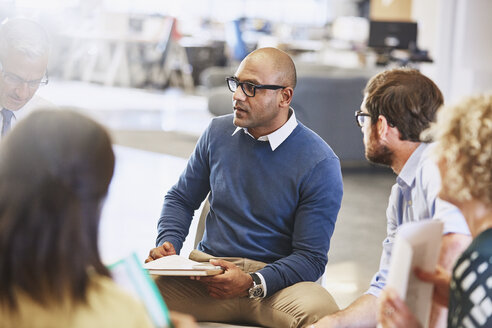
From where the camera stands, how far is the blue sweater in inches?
87.1

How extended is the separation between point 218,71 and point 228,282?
619 centimetres

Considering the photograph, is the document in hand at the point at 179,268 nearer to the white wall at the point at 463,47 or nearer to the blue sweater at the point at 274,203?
the blue sweater at the point at 274,203

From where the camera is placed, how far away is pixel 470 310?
126cm

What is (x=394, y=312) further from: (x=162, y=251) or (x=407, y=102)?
(x=162, y=251)

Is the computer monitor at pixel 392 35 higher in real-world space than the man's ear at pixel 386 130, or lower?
lower

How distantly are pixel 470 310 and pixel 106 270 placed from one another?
0.63 metres

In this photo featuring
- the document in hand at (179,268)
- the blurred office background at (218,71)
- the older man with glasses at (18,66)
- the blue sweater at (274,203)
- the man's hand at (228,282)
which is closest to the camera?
the document in hand at (179,268)

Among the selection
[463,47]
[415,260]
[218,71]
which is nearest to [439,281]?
[415,260]

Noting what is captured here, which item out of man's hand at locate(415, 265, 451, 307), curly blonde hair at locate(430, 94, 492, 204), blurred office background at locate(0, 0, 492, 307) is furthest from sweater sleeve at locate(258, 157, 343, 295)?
curly blonde hair at locate(430, 94, 492, 204)

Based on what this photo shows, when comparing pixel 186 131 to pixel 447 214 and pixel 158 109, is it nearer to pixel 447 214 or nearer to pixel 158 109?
pixel 158 109

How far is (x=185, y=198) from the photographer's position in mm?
2543

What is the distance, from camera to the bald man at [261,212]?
7.09 feet

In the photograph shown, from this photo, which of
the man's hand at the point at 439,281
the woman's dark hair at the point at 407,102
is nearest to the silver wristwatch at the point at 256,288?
the woman's dark hair at the point at 407,102

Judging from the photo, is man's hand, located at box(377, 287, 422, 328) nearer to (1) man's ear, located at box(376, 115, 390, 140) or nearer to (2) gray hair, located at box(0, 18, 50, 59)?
(1) man's ear, located at box(376, 115, 390, 140)
